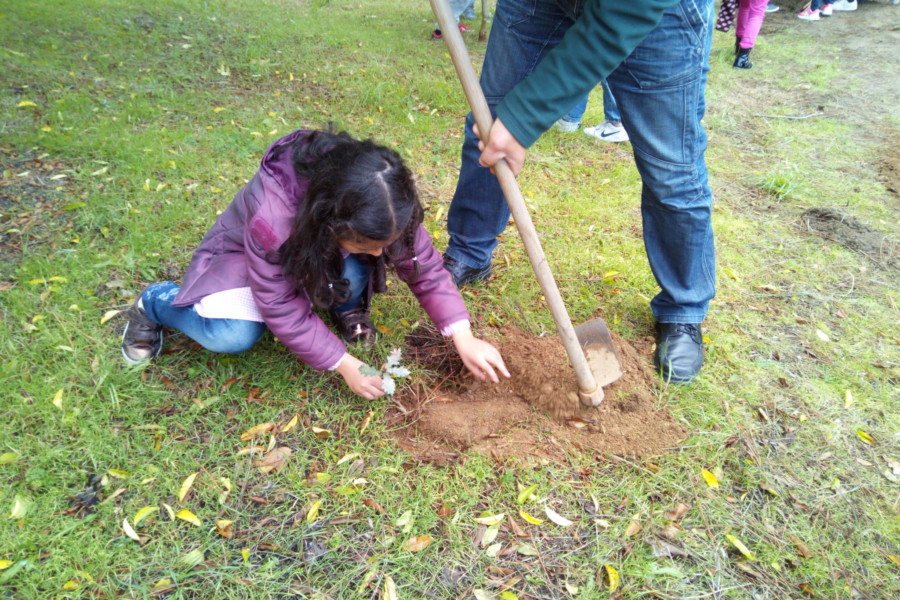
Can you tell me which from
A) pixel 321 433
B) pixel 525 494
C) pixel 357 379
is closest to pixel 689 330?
pixel 525 494

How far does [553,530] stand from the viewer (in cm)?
174

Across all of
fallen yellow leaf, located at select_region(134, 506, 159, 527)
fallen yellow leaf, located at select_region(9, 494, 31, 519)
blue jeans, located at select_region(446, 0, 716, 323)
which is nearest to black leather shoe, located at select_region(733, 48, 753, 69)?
blue jeans, located at select_region(446, 0, 716, 323)

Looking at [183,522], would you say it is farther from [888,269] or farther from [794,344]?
[888,269]

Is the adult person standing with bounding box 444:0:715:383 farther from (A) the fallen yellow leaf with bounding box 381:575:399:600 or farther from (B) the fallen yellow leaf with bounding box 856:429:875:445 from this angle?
(A) the fallen yellow leaf with bounding box 381:575:399:600

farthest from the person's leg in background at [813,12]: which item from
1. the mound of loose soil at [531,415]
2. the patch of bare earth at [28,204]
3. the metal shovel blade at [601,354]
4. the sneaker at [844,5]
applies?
the patch of bare earth at [28,204]

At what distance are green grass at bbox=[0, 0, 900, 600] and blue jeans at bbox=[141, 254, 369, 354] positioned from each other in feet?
0.60

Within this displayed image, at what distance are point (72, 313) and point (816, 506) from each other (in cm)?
303

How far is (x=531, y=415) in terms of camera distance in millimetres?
2049

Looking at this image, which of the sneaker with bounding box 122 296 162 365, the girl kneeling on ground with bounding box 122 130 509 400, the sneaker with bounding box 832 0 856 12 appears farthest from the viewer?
the sneaker with bounding box 832 0 856 12

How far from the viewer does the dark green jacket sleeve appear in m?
1.43

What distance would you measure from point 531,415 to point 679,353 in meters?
0.70

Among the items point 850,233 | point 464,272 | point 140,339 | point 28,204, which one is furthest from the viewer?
point 850,233

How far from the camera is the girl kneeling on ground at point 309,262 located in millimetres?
1554

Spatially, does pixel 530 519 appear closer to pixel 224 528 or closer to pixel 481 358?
pixel 481 358
